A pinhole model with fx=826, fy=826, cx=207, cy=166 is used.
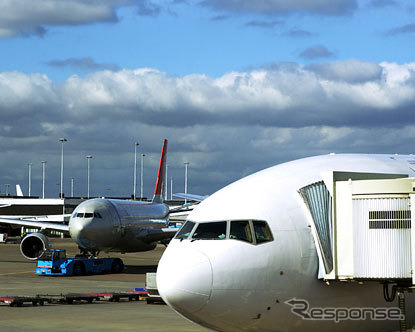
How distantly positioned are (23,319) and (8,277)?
760 inches

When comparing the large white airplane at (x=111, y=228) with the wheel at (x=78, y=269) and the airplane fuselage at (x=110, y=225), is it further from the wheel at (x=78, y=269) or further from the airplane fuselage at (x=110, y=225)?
the wheel at (x=78, y=269)

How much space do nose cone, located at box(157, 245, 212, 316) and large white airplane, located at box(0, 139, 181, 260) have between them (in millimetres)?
32494

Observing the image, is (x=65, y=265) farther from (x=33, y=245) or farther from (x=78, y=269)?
(x=33, y=245)

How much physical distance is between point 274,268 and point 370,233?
184 cm

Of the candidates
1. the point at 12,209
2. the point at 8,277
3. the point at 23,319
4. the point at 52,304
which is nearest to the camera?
the point at 23,319

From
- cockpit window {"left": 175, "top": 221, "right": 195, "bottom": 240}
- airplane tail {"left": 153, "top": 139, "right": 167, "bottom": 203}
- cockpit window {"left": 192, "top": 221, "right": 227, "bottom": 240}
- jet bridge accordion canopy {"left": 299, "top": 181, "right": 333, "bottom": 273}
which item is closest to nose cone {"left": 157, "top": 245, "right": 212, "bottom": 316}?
cockpit window {"left": 192, "top": 221, "right": 227, "bottom": 240}

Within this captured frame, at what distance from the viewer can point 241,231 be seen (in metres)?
15.3

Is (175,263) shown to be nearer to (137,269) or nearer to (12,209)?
(137,269)

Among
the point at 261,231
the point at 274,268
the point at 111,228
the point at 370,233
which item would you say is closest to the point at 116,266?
the point at 111,228

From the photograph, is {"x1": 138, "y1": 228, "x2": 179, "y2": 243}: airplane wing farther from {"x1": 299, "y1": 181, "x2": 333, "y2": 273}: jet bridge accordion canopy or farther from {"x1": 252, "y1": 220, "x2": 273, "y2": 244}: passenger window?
{"x1": 252, "y1": 220, "x2": 273, "y2": 244}: passenger window

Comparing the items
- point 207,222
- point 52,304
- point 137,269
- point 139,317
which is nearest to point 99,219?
point 137,269

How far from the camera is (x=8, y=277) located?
44.2 meters

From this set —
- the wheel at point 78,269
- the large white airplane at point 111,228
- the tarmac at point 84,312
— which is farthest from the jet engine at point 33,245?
the tarmac at point 84,312

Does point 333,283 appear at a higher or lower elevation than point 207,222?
lower
